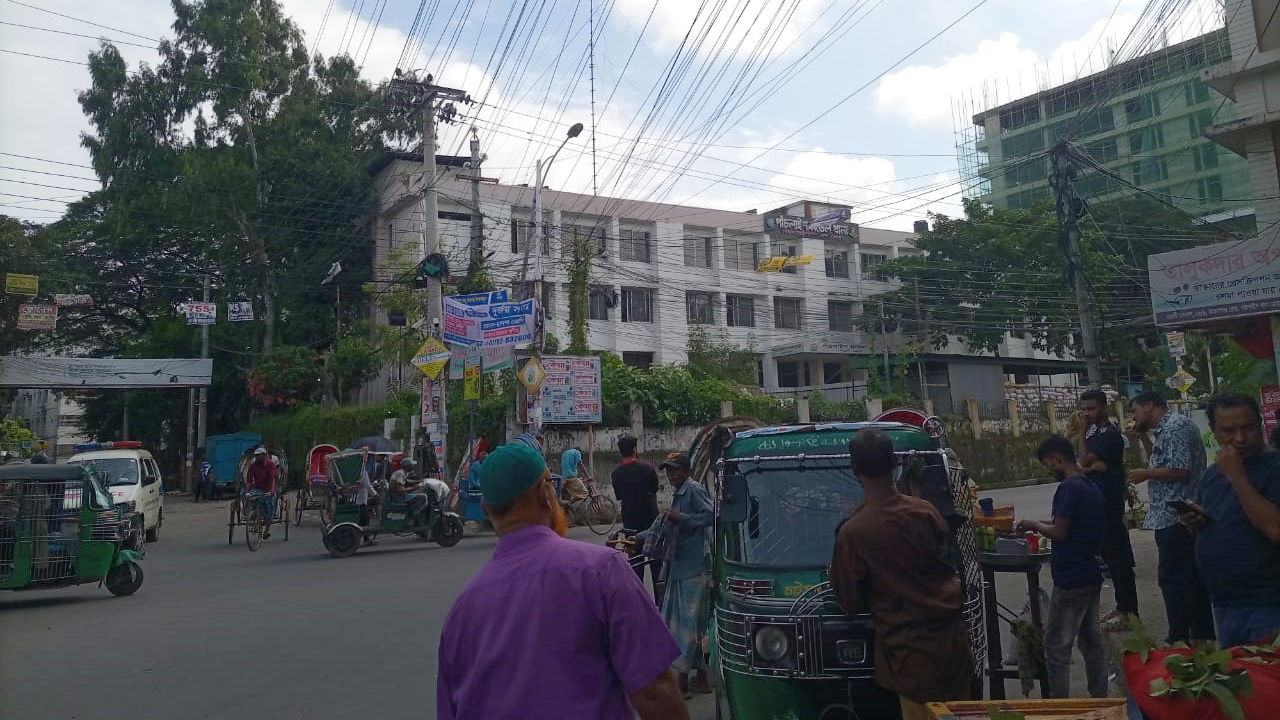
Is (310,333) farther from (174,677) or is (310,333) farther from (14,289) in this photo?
(174,677)

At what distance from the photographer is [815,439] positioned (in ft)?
16.9

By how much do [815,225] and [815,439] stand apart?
124ft

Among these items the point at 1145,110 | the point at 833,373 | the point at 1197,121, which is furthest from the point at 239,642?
the point at 1145,110

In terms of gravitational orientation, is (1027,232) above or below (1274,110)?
above

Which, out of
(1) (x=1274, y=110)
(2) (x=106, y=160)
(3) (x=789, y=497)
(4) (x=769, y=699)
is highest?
(2) (x=106, y=160)

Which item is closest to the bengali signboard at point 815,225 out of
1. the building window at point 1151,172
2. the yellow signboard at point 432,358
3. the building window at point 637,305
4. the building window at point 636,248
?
the building window at point 636,248

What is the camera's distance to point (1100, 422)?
667cm

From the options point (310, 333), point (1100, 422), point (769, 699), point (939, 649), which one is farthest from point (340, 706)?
point (310, 333)

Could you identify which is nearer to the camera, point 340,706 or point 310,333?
point 340,706

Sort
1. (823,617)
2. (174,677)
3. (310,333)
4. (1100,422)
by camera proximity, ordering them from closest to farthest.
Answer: (823,617) → (1100,422) → (174,677) → (310,333)

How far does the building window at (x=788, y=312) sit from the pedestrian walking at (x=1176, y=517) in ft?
119

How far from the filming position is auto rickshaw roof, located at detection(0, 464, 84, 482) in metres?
10.7

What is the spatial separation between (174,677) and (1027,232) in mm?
37203

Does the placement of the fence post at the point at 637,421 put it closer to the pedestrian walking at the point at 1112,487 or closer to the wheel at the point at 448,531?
the wheel at the point at 448,531
